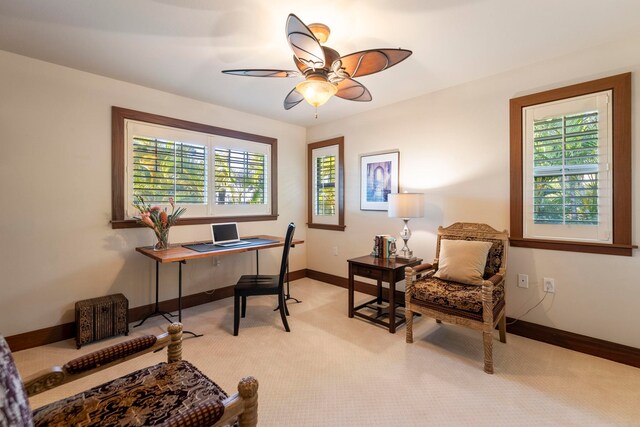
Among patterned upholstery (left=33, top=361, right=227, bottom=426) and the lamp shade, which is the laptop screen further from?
patterned upholstery (left=33, top=361, right=227, bottom=426)

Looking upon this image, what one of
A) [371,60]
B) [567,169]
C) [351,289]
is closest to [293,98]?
[371,60]

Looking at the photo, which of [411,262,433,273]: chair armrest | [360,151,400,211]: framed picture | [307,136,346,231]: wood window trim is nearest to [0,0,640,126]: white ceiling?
[360,151,400,211]: framed picture

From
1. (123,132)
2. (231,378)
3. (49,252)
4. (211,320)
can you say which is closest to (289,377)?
(231,378)

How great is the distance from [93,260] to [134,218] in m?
0.53

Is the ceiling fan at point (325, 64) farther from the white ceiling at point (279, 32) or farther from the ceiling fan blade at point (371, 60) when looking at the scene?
the white ceiling at point (279, 32)

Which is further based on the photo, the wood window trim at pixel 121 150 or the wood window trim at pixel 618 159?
the wood window trim at pixel 121 150

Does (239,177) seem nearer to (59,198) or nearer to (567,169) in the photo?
(59,198)

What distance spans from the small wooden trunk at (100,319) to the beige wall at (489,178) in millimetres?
2706

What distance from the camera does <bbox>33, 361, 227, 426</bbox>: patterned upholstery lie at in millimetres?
1040

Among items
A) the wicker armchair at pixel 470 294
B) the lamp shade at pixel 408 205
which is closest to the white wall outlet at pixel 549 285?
the wicker armchair at pixel 470 294

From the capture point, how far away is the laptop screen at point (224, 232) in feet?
11.0

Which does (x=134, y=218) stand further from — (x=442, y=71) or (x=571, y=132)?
(x=571, y=132)

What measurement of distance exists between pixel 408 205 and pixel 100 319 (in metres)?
3.16

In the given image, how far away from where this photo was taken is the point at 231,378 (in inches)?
81.3
